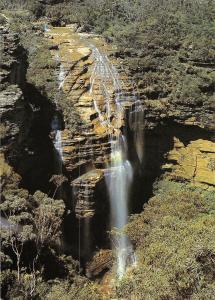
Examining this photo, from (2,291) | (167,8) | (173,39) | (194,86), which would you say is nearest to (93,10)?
(167,8)

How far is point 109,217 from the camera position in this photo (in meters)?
24.4

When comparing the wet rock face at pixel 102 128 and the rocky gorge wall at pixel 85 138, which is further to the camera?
the wet rock face at pixel 102 128

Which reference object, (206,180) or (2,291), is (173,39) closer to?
(206,180)

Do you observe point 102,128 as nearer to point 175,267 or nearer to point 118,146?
point 118,146

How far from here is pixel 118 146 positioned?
24062mm

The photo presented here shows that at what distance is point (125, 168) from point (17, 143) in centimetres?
761

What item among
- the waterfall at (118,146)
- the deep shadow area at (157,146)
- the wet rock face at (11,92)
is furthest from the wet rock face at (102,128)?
the wet rock face at (11,92)

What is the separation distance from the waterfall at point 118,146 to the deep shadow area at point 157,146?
75cm

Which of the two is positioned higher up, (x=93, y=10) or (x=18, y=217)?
(x=93, y=10)

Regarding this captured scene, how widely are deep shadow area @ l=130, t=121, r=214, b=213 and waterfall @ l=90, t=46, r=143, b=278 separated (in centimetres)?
75

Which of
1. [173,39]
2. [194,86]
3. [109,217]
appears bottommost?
[109,217]

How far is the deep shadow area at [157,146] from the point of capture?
26891mm

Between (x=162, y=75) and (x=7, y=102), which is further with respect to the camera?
(x=162, y=75)

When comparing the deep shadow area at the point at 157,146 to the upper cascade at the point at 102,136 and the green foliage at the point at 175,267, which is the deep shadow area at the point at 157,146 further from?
the green foliage at the point at 175,267
